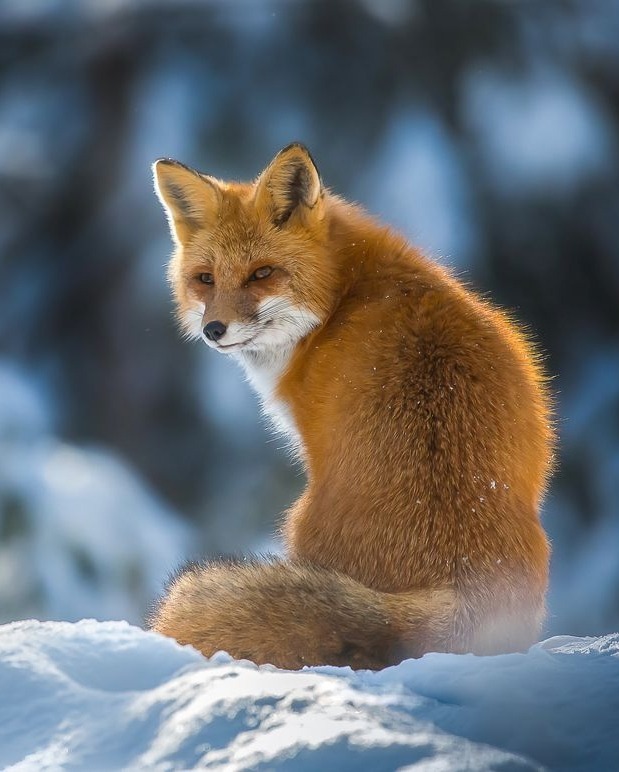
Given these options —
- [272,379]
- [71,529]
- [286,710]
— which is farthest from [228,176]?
[286,710]

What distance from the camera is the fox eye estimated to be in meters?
3.52

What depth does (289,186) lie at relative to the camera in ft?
11.9

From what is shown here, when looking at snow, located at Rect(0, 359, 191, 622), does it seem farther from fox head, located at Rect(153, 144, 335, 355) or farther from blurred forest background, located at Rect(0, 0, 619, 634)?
fox head, located at Rect(153, 144, 335, 355)

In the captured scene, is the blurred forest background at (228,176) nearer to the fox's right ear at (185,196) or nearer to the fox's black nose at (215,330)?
the fox's right ear at (185,196)

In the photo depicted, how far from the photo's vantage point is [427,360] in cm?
294

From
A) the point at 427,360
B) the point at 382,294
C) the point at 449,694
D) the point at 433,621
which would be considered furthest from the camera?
the point at 382,294

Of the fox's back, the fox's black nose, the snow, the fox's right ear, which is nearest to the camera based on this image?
the fox's back

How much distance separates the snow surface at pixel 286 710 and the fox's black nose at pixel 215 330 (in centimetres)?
147

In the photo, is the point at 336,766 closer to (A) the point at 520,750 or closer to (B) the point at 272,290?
(A) the point at 520,750

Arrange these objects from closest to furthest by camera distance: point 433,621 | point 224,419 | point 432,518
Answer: point 433,621 → point 432,518 → point 224,419

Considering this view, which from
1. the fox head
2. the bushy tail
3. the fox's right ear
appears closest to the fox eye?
the fox head

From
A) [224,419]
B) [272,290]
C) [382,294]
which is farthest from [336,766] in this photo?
[224,419]

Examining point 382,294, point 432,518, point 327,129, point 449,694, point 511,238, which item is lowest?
point 449,694

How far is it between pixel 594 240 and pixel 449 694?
29.1ft
